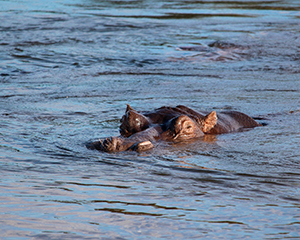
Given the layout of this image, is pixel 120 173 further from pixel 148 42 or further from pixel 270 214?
pixel 148 42

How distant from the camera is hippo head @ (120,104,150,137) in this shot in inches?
202

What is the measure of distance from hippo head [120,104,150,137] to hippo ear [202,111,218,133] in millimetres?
774

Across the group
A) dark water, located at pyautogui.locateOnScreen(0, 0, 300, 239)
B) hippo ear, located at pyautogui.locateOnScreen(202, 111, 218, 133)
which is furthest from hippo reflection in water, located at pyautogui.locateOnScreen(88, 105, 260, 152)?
dark water, located at pyautogui.locateOnScreen(0, 0, 300, 239)

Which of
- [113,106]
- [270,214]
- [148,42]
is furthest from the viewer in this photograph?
[148,42]

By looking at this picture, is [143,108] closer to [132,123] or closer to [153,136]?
[132,123]

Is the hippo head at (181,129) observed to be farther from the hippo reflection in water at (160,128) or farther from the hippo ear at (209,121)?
the hippo ear at (209,121)

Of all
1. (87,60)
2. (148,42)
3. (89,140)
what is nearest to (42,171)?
(89,140)

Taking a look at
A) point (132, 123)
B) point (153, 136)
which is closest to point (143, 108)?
point (132, 123)

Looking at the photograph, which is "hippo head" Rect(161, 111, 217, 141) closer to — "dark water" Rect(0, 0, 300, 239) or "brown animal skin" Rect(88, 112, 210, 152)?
"brown animal skin" Rect(88, 112, 210, 152)

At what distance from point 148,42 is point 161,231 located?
1011cm

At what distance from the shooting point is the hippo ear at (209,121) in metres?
5.61

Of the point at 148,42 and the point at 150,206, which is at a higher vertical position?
the point at 148,42

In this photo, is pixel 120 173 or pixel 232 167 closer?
pixel 120 173

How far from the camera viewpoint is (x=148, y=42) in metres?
12.6
